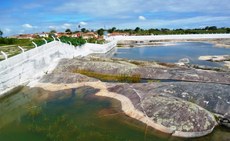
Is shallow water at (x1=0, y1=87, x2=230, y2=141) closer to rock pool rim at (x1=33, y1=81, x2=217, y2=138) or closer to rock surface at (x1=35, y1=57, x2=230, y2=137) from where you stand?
rock pool rim at (x1=33, y1=81, x2=217, y2=138)

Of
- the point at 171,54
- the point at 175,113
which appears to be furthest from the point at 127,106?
the point at 171,54

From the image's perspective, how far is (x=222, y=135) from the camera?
18.5m

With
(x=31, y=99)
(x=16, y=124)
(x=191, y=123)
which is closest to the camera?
(x=191, y=123)

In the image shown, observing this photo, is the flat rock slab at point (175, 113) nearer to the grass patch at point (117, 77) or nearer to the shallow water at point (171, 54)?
the grass patch at point (117, 77)

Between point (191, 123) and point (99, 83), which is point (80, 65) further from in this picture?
point (191, 123)

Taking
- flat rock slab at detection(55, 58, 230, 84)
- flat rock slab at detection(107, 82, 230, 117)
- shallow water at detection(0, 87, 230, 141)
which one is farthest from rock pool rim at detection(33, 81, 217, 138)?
flat rock slab at detection(55, 58, 230, 84)

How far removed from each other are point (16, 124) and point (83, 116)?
478cm

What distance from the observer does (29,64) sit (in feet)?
109

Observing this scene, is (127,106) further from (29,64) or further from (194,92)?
(29,64)

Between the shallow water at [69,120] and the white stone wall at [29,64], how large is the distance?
82.7 inches

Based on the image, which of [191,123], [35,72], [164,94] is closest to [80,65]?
[35,72]

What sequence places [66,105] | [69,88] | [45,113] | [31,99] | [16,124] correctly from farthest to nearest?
[69,88] → [31,99] → [66,105] → [45,113] → [16,124]

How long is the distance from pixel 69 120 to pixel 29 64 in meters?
14.4

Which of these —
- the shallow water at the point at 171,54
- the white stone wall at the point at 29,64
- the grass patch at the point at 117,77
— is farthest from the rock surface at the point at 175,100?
the shallow water at the point at 171,54
